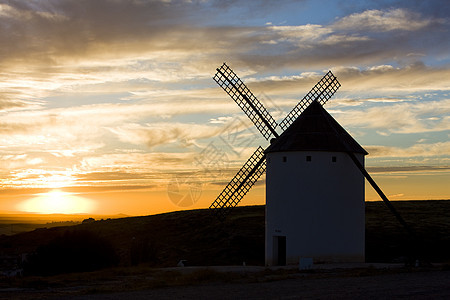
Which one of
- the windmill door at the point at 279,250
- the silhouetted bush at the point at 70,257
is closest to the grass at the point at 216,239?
the silhouetted bush at the point at 70,257

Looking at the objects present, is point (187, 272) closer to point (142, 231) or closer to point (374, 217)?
point (142, 231)

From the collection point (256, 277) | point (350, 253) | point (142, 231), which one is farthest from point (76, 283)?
point (142, 231)

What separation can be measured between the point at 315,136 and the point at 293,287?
13.3 metres

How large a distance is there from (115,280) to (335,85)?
2018cm

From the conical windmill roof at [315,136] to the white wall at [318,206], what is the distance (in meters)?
0.39

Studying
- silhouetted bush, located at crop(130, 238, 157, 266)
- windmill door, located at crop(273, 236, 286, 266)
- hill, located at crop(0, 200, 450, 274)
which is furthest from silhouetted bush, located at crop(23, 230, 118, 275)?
windmill door, located at crop(273, 236, 286, 266)

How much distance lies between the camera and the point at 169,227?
55906mm

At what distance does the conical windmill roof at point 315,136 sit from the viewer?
3269 centimetres

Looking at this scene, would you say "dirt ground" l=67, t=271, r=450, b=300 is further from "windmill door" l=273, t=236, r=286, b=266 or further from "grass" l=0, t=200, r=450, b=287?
"windmill door" l=273, t=236, r=286, b=266

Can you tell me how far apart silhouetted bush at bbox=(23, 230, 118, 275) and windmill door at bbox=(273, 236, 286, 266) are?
9.78 metres

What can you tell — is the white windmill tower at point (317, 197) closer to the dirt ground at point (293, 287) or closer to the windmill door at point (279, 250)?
the windmill door at point (279, 250)

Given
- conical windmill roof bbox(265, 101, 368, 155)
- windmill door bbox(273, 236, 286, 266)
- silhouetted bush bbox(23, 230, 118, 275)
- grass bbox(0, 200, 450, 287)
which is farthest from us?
grass bbox(0, 200, 450, 287)

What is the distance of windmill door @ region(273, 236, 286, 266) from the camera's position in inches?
1339

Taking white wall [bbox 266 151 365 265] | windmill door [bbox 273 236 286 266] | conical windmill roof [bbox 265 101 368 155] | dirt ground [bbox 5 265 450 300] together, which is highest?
conical windmill roof [bbox 265 101 368 155]
